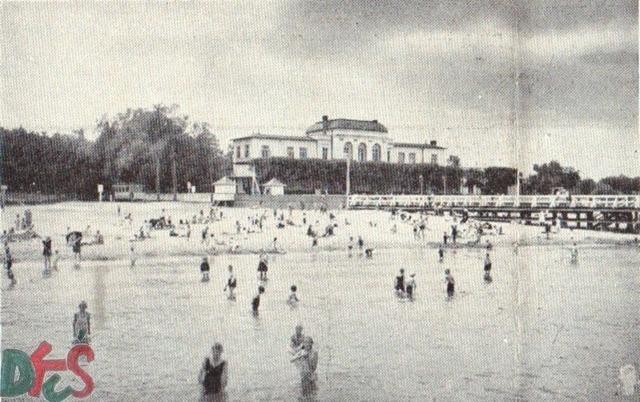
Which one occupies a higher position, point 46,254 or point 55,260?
point 46,254

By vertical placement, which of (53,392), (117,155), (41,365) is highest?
(117,155)

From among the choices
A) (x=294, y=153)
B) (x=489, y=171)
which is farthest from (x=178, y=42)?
(x=489, y=171)

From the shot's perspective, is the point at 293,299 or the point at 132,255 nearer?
the point at 293,299

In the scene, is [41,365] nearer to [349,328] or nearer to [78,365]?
[78,365]

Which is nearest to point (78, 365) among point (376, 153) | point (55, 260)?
point (55, 260)

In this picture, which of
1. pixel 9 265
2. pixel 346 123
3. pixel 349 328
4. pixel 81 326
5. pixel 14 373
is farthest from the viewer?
pixel 346 123

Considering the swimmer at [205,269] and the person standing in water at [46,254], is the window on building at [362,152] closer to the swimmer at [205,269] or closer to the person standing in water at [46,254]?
the swimmer at [205,269]

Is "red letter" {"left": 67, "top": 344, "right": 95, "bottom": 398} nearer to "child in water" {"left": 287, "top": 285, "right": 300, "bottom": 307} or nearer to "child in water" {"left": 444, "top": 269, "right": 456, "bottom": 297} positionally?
"child in water" {"left": 287, "top": 285, "right": 300, "bottom": 307}

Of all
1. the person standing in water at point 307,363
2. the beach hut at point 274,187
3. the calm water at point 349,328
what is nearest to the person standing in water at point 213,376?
the calm water at point 349,328
